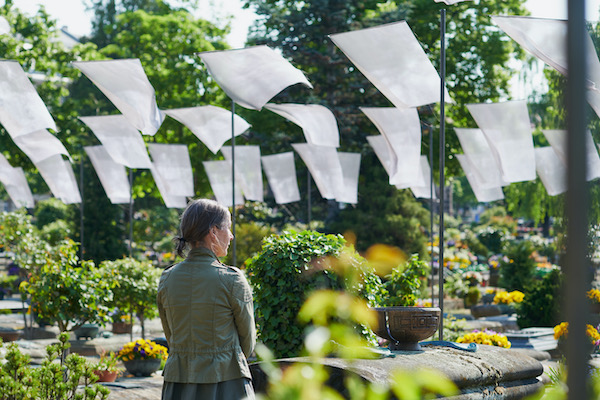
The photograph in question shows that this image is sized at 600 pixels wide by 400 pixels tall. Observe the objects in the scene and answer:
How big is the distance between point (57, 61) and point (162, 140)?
17.0ft

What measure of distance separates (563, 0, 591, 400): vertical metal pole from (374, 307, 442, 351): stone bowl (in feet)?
15.5

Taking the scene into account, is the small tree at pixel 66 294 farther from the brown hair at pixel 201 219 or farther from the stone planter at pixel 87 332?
the brown hair at pixel 201 219

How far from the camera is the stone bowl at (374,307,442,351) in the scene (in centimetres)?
620

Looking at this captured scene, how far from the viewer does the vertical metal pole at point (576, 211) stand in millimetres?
1490

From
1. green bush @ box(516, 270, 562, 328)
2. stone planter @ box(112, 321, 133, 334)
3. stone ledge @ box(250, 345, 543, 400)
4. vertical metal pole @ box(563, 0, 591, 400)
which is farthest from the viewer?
stone planter @ box(112, 321, 133, 334)

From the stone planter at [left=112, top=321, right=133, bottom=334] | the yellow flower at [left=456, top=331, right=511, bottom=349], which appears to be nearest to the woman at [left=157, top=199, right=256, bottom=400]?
the yellow flower at [left=456, top=331, right=511, bottom=349]

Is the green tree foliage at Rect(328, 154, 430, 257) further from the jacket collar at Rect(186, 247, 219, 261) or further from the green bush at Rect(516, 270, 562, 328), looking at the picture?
the jacket collar at Rect(186, 247, 219, 261)

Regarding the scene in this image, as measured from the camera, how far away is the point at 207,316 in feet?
11.8

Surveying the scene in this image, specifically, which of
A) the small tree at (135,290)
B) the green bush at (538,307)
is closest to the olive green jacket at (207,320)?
the small tree at (135,290)

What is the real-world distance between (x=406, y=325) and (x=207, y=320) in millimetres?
2922

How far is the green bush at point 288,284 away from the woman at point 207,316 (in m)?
3.18

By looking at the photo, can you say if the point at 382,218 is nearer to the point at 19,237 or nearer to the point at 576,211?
the point at 19,237

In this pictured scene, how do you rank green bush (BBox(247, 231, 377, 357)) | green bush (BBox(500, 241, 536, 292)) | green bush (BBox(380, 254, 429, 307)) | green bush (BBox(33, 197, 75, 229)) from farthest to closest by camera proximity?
green bush (BBox(33, 197, 75, 229))
green bush (BBox(500, 241, 536, 292))
green bush (BBox(380, 254, 429, 307))
green bush (BBox(247, 231, 377, 357))

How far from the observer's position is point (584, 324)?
1508 mm
